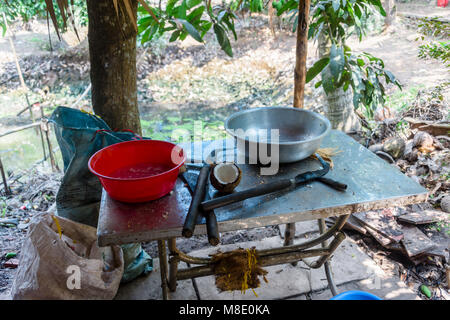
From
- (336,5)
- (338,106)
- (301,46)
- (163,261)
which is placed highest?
(336,5)

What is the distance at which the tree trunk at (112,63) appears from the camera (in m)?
1.91

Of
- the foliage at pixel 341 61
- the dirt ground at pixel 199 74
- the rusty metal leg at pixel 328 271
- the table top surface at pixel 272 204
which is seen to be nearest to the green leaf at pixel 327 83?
the foliage at pixel 341 61

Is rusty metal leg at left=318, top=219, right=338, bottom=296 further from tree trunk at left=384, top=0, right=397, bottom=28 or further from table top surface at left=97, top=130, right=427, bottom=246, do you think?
tree trunk at left=384, top=0, right=397, bottom=28

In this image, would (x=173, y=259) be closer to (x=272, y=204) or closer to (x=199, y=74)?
(x=272, y=204)

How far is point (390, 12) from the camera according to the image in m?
7.77

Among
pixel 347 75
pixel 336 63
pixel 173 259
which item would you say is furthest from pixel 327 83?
pixel 173 259

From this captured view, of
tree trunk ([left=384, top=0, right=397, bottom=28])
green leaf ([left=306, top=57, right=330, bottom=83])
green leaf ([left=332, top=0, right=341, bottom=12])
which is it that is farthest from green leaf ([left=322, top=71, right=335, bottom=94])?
tree trunk ([left=384, top=0, right=397, bottom=28])

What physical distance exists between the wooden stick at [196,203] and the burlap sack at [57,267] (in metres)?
0.82

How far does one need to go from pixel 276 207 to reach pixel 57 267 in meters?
1.16

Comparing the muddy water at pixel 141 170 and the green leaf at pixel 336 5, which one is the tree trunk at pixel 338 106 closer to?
the green leaf at pixel 336 5

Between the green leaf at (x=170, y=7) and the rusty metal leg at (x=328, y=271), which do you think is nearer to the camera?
the rusty metal leg at (x=328, y=271)

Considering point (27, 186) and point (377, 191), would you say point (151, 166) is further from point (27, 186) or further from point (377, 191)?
point (27, 186)
